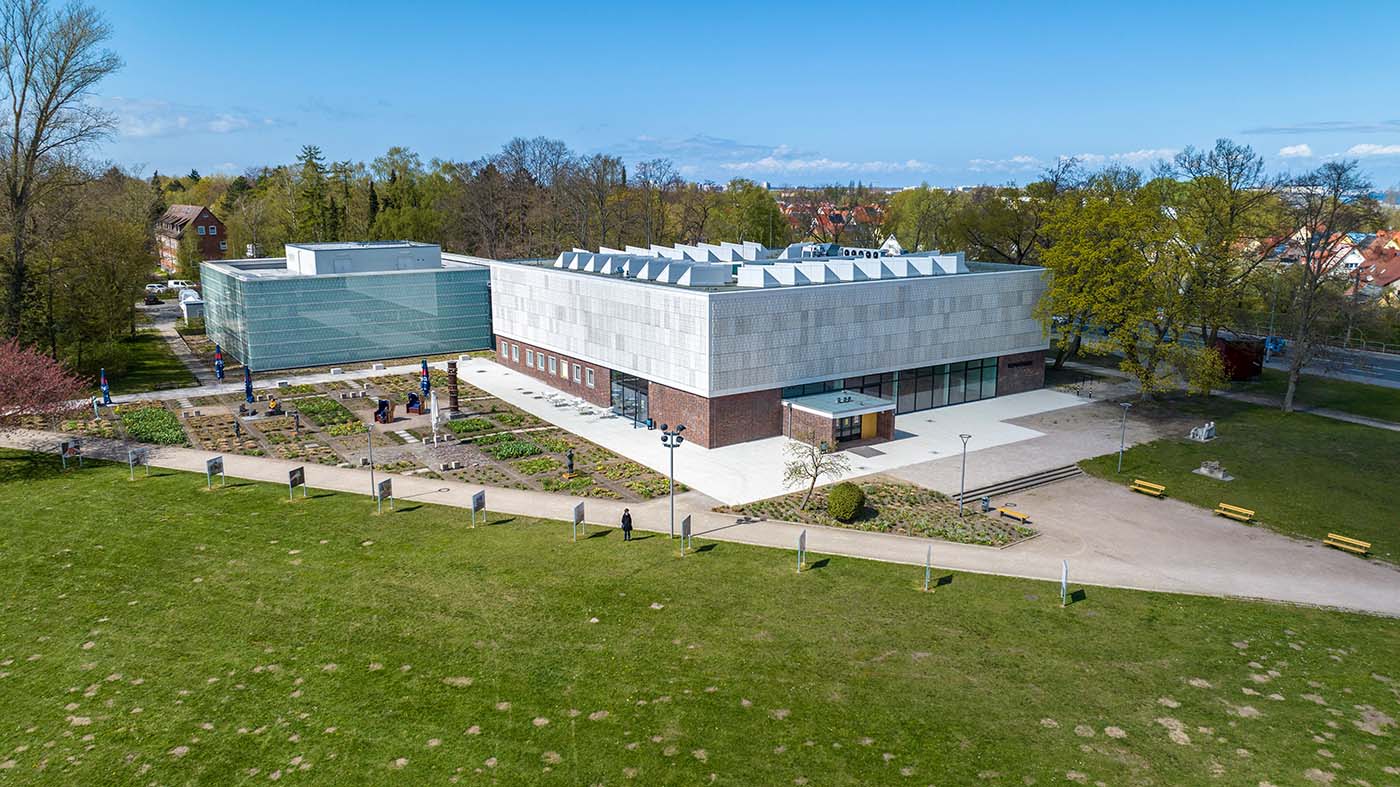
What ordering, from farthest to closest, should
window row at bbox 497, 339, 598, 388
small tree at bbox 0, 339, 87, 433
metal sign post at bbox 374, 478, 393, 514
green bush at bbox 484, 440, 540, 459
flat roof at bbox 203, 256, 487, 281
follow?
flat roof at bbox 203, 256, 487, 281 → window row at bbox 497, 339, 598, 388 → green bush at bbox 484, 440, 540, 459 → small tree at bbox 0, 339, 87, 433 → metal sign post at bbox 374, 478, 393, 514

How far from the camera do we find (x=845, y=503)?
31.5 meters

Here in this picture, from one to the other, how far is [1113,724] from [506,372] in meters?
47.9

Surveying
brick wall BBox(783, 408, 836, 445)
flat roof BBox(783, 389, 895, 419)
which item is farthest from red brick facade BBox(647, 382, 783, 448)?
flat roof BBox(783, 389, 895, 419)

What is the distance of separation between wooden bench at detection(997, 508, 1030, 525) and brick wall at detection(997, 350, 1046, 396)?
2142 cm

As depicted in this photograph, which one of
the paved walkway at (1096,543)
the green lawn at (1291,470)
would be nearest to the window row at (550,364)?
the paved walkway at (1096,543)

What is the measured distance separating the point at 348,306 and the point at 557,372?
1944cm

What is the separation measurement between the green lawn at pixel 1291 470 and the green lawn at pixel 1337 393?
14.1ft

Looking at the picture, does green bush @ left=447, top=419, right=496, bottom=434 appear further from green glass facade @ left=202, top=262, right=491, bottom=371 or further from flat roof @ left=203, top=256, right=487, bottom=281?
flat roof @ left=203, top=256, right=487, bottom=281

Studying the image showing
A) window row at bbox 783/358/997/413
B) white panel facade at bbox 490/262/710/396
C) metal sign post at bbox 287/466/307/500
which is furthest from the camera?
window row at bbox 783/358/997/413

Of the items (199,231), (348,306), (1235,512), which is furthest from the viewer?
(199,231)

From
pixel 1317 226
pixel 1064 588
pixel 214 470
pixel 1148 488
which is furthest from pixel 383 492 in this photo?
pixel 1317 226

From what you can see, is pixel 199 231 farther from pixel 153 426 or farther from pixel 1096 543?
pixel 1096 543

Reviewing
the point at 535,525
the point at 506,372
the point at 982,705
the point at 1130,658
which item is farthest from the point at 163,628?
the point at 506,372

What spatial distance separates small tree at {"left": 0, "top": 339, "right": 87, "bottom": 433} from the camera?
35469 mm
